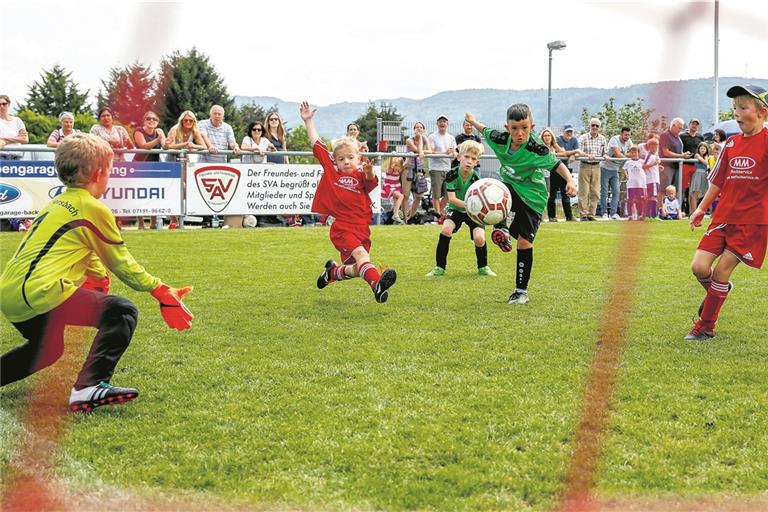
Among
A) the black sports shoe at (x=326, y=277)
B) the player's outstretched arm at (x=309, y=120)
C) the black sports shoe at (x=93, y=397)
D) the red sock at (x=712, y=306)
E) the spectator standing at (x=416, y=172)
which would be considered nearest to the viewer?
the black sports shoe at (x=93, y=397)

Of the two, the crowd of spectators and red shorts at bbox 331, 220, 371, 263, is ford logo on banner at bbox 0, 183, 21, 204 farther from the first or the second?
red shorts at bbox 331, 220, 371, 263

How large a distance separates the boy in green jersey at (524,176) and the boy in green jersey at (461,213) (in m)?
1.40

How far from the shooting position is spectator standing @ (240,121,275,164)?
14.8 metres

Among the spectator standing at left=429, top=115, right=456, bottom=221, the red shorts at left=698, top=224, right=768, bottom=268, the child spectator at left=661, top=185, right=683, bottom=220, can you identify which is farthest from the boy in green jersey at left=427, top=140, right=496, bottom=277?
the child spectator at left=661, top=185, right=683, bottom=220

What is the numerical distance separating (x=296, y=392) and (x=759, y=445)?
Result: 2.17 metres

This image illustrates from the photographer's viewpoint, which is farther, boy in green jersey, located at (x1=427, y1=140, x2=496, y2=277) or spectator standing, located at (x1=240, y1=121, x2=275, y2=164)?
spectator standing, located at (x1=240, y1=121, x2=275, y2=164)

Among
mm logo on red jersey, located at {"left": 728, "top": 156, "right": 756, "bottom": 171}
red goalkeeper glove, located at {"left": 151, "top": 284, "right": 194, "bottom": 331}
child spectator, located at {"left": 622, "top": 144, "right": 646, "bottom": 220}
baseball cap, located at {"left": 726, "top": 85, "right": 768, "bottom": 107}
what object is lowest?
red goalkeeper glove, located at {"left": 151, "top": 284, "right": 194, "bottom": 331}

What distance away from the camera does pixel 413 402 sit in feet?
12.7

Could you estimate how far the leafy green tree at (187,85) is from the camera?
0.97 meters

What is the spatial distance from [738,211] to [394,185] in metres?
11.2

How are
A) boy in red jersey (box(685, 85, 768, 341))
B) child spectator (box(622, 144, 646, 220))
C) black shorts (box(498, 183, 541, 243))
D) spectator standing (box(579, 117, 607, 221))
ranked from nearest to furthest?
child spectator (box(622, 144, 646, 220))
boy in red jersey (box(685, 85, 768, 341))
black shorts (box(498, 183, 541, 243))
spectator standing (box(579, 117, 607, 221))

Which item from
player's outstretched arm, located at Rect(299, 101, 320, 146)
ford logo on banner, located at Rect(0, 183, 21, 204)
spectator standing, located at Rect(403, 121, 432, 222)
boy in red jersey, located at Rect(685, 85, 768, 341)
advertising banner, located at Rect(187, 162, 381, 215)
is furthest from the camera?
spectator standing, located at Rect(403, 121, 432, 222)

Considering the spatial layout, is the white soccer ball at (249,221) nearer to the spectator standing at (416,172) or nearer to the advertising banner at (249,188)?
the advertising banner at (249,188)

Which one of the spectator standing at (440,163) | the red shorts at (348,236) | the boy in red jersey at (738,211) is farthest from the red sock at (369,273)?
the spectator standing at (440,163)
